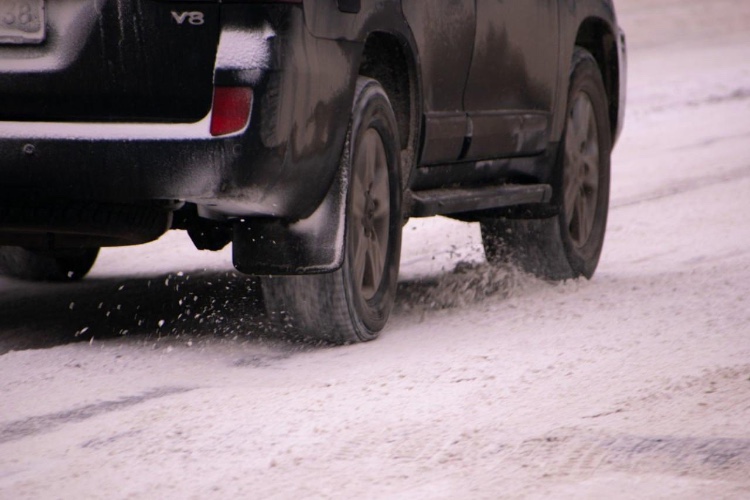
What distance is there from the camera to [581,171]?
7.33 meters

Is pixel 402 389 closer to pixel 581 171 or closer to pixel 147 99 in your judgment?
pixel 147 99

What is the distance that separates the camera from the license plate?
4.60 m

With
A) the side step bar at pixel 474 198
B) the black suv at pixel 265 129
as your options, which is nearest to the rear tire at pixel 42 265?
the black suv at pixel 265 129

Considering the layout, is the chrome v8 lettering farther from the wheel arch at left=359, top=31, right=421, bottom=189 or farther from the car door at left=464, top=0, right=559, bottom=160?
the car door at left=464, top=0, right=559, bottom=160

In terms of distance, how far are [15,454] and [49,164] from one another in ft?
3.63

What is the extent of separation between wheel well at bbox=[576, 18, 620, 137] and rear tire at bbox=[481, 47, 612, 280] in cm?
22

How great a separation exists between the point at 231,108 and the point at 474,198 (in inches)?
71.8

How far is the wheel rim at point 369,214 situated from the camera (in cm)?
526

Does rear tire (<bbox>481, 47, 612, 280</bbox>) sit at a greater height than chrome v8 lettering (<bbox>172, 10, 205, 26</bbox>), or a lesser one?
lesser

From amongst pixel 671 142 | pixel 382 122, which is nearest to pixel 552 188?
pixel 382 122

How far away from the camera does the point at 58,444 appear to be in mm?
3932

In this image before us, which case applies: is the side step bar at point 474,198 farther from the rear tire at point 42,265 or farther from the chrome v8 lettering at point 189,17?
the rear tire at point 42,265

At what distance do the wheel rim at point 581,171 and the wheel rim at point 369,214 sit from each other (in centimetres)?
175

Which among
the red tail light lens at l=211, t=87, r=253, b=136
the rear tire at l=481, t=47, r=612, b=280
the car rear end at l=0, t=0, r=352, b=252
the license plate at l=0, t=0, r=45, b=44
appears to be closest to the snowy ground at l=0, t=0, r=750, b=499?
the rear tire at l=481, t=47, r=612, b=280
